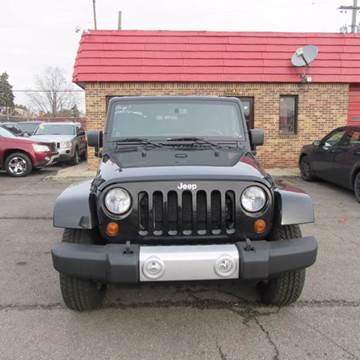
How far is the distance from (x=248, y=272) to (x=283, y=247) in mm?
333

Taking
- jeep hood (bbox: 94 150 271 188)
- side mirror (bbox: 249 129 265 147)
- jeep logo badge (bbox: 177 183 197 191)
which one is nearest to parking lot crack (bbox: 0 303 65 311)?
jeep hood (bbox: 94 150 271 188)

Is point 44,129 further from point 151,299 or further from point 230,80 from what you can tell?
point 151,299

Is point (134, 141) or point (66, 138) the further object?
point (66, 138)

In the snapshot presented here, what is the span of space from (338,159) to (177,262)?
692 centimetres

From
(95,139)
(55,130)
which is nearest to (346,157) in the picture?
(95,139)

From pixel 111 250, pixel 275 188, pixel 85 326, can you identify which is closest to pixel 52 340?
pixel 85 326

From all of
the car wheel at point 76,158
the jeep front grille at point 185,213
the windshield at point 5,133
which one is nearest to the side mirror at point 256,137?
the jeep front grille at point 185,213

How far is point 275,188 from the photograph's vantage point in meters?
3.28

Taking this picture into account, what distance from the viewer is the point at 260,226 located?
10.2ft

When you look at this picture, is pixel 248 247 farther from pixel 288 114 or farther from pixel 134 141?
pixel 288 114

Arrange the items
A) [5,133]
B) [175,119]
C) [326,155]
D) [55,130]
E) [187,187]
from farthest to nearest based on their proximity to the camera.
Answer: [55,130] → [5,133] → [326,155] → [175,119] → [187,187]

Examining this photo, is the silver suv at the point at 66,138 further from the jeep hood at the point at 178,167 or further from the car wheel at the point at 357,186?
the jeep hood at the point at 178,167

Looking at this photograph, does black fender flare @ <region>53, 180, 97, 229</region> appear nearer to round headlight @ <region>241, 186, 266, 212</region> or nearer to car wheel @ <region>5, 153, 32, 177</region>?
round headlight @ <region>241, 186, 266, 212</region>

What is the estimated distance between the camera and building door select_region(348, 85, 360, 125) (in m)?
13.1
